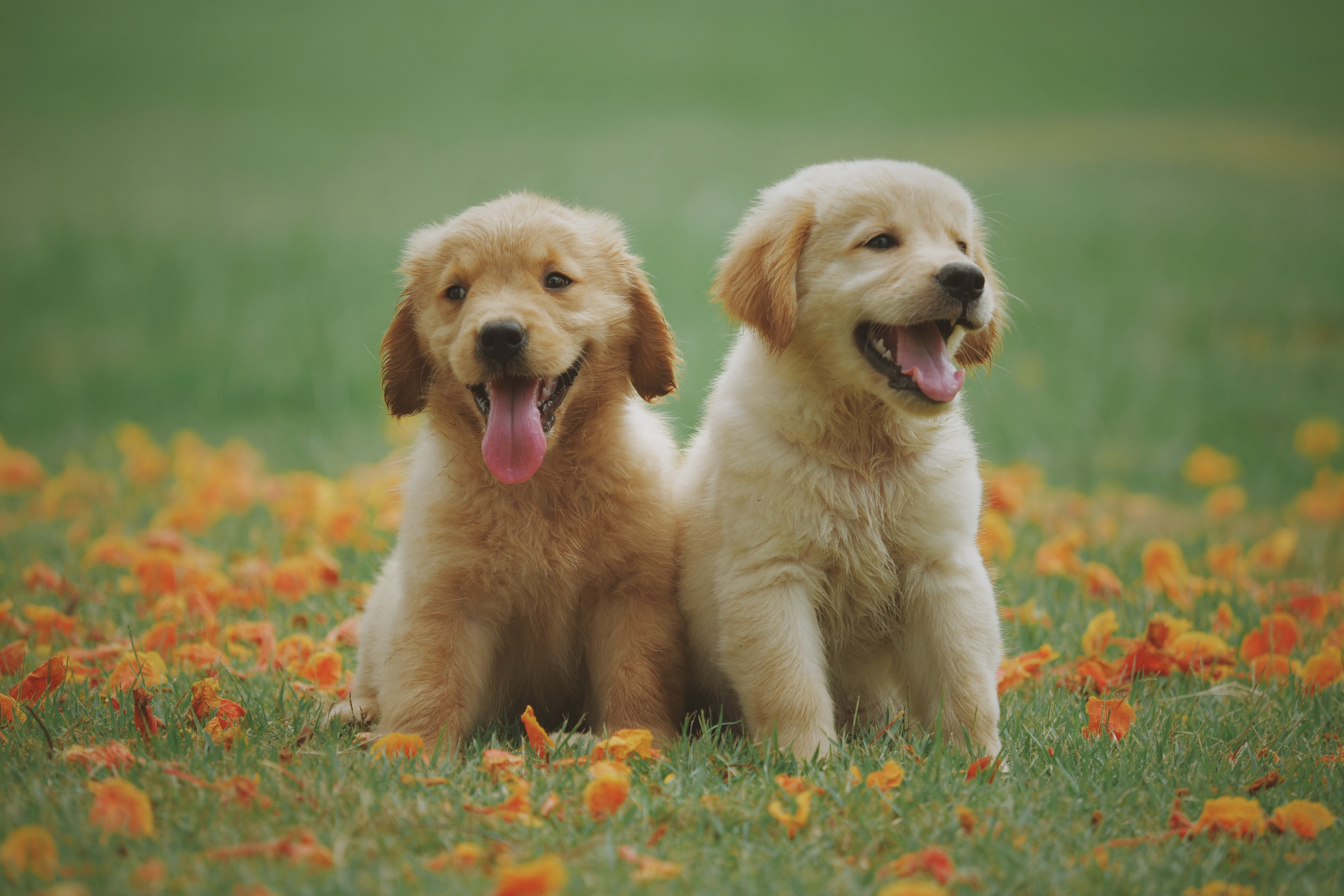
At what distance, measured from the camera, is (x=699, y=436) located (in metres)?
3.36

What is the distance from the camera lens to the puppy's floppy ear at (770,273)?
289 cm

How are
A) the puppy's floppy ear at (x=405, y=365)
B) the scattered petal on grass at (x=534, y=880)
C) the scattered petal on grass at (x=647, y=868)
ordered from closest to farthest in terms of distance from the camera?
1. the scattered petal on grass at (x=534, y=880)
2. the scattered petal on grass at (x=647, y=868)
3. the puppy's floppy ear at (x=405, y=365)

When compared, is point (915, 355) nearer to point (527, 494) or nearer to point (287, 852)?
point (527, 494)

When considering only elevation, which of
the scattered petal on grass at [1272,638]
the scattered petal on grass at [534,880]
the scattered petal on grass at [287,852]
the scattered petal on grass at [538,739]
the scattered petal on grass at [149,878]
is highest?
the scattered petal on grass at [534,880]

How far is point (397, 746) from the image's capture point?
104 inches

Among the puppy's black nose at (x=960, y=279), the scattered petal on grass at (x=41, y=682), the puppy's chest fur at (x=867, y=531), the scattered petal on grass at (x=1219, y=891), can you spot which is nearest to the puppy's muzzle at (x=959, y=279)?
the puppy's black nose at (x=960, y=279)

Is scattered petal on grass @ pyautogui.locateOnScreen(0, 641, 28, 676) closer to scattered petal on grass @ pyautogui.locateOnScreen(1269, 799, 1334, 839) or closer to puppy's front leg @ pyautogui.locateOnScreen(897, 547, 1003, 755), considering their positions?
puppy's front leg @ pyautogui.locateOnScreen(897, 547, 1003, 755)

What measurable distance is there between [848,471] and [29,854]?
6.23 ft

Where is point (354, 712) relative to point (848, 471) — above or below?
below

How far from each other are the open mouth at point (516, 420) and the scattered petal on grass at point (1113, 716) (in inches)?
60.8

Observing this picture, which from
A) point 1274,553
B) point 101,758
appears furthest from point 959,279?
point 1274,553

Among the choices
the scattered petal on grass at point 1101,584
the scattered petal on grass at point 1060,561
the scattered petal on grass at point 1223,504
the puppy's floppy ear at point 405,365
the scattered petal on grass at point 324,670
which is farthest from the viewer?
the scattered petal on grass at point 1223,504

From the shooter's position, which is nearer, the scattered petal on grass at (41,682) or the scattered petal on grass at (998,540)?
the scattered petal on grass at (41,682)

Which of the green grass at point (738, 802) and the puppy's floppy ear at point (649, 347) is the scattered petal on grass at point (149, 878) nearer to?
the green grass at point (738, 802)
